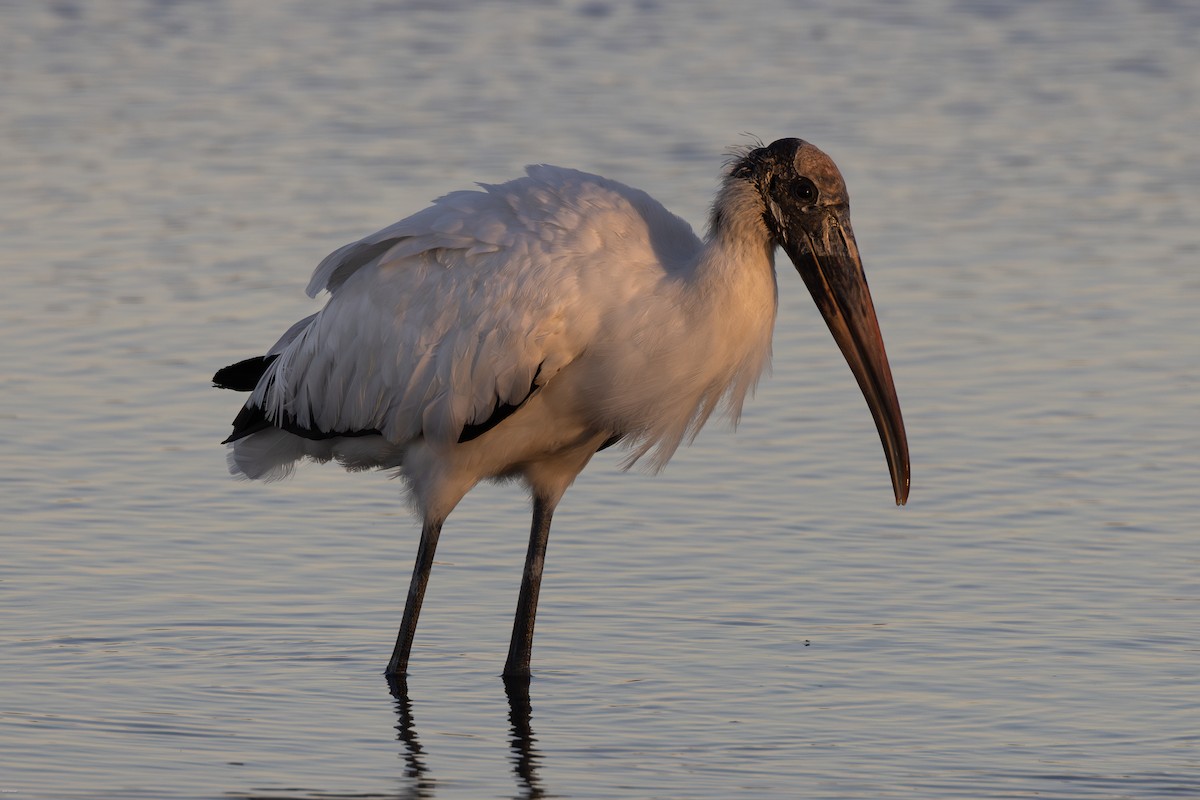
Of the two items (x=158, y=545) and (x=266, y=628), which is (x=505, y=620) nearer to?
(x=266, y=628)

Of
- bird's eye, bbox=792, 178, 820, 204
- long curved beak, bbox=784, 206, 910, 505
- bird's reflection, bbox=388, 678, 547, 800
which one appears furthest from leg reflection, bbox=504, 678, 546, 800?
bird's eye, bbox=792, 178, 820, 204

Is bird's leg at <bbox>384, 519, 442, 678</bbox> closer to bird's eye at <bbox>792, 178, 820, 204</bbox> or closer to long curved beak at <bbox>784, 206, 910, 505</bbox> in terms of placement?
long curved beak at <bbox>784, 206, 910, 505</bbox>

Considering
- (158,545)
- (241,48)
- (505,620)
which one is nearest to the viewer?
(505,620)

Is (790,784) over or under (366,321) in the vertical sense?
under

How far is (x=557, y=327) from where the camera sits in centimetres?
736

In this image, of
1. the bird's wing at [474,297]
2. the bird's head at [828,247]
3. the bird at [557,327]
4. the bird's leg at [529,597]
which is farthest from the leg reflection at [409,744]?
the bird's head at [828,247]

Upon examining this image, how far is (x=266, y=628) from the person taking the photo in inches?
324

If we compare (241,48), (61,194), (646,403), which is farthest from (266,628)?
(241,48)

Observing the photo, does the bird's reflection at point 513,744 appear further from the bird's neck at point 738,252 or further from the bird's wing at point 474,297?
the bird's neck at point 738,252

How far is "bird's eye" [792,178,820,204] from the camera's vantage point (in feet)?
24.9

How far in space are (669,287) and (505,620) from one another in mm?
1593

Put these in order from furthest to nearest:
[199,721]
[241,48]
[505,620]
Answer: [241,48], [505,620], [199,721]

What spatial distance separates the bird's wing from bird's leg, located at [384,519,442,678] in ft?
1.08

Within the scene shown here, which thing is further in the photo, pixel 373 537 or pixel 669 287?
pixel 373 537
